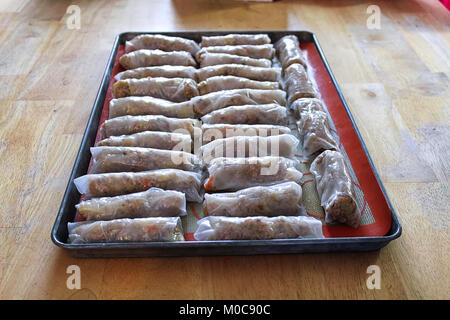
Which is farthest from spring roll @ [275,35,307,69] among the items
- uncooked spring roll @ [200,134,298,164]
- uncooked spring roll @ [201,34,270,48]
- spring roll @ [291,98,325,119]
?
uncooked spring roll @ [200,134,298,164]

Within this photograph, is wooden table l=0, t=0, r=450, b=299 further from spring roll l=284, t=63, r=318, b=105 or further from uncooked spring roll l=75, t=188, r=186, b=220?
spring roll l=284, t=63, r=318, b=105

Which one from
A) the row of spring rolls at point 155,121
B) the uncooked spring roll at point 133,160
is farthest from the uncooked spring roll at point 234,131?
the uncooked spring roll at point 133,160

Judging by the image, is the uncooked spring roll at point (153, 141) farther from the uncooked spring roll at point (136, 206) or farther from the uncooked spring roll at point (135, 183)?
the uncooked spring roll at point (136, 206)

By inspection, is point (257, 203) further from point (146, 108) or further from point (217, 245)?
point (146, 108)

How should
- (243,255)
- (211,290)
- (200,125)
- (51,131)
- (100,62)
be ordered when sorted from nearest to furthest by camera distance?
1. (211,290)
2. (243,255)
3. (200,125)
4. (51,131)
5. (100,62)

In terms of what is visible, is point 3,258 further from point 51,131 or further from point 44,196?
point 51,131

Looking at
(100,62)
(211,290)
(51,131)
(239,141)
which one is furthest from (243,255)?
(100,62)
